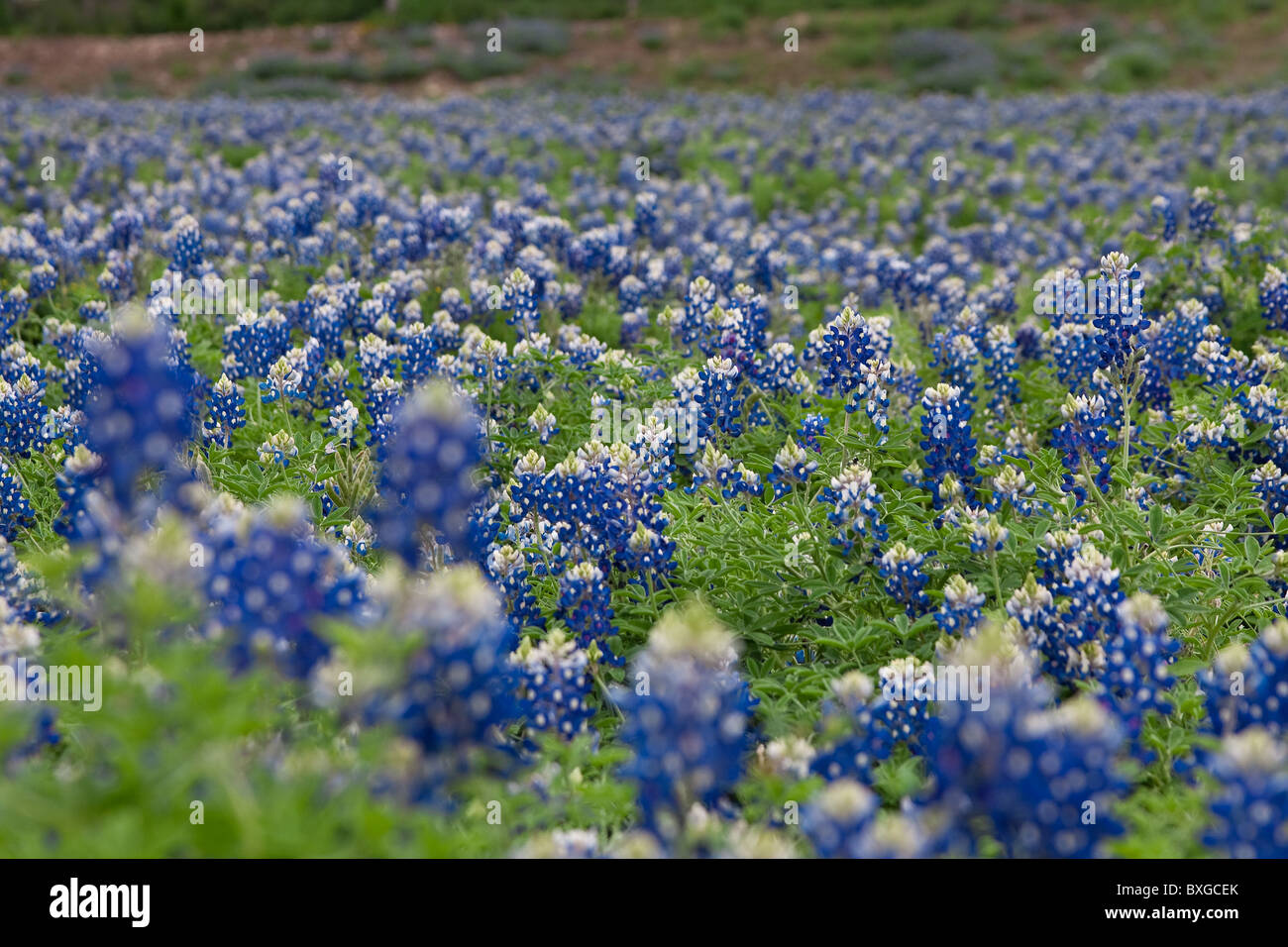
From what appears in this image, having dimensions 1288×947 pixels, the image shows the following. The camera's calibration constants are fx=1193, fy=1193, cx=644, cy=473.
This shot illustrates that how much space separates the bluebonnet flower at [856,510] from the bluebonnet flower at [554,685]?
1341 millimetres

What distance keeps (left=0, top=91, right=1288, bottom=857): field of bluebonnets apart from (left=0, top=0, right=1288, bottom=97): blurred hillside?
12134 mm

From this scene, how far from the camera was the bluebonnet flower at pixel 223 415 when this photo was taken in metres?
4.92

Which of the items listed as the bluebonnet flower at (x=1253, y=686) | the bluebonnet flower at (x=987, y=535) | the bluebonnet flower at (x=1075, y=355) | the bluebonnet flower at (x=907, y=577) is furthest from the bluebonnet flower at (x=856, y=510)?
the bluebonnet flower at (x=1075, y=355)

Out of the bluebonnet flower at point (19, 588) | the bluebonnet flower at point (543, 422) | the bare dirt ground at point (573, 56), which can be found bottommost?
the bluebonnet flower at point (19, 588)

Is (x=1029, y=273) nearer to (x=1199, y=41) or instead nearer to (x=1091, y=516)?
(x=1091, y=516)

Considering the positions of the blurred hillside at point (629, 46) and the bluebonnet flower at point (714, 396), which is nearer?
the bluebonnet flower at point (714, 396)

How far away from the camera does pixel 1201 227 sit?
734 cm

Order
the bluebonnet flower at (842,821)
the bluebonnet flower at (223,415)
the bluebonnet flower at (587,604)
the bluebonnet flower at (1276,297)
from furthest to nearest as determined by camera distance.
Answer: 1. the bluebonnet flower at (1276,297)
2. the bluebonnet flower at (223,415)
3. the bluebonnet flower at (587,604)
4. the bluebonnet flower at (842,821)

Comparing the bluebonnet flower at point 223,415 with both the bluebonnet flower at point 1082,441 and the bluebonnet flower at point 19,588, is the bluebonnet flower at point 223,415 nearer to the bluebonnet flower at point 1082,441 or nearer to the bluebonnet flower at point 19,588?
the bluebonnet flower at point 19,588

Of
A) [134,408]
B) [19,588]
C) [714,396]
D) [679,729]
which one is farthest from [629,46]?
[679,729]

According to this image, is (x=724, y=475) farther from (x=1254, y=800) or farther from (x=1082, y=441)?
(x=1254, y=800)

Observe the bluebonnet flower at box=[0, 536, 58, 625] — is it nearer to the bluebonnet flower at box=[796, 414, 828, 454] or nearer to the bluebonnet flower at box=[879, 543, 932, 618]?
the bluebonnet flower at box=[879, 543, 932, 618]

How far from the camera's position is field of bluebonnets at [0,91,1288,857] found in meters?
2.17

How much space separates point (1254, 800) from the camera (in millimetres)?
2158
